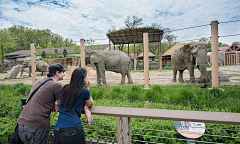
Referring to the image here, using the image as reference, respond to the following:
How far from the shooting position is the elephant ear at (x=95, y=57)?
7.34 meters

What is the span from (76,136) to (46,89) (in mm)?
744

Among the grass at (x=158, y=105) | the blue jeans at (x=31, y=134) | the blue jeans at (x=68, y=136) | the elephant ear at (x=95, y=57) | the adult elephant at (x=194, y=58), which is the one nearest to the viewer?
the blue jeans at (x=68, y=136)

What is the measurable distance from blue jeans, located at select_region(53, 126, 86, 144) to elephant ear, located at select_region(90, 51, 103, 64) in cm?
591

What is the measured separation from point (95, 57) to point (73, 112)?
19.3ft

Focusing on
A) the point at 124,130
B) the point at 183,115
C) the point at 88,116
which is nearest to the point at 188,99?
the point at 183,115

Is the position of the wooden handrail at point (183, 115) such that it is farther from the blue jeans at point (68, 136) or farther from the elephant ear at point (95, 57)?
the elephant ear at point (95, 57)

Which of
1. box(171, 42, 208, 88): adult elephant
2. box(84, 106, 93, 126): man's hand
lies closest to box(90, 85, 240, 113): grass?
box(171, 42, 208, 88): adult elephant

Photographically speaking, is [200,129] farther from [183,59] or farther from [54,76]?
[183,59]

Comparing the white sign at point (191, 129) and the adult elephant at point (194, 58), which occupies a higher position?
the adult elephant at point (194, 58)

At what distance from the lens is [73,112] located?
164 cm

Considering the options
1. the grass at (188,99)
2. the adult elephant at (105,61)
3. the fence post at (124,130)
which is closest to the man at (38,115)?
the fence post at (124,130)

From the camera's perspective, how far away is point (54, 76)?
2197 mm

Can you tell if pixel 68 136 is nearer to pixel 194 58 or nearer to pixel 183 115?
pixel 183 115

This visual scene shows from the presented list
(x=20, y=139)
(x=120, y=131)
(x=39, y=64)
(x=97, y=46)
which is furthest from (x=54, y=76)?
(x=97, y=46)
